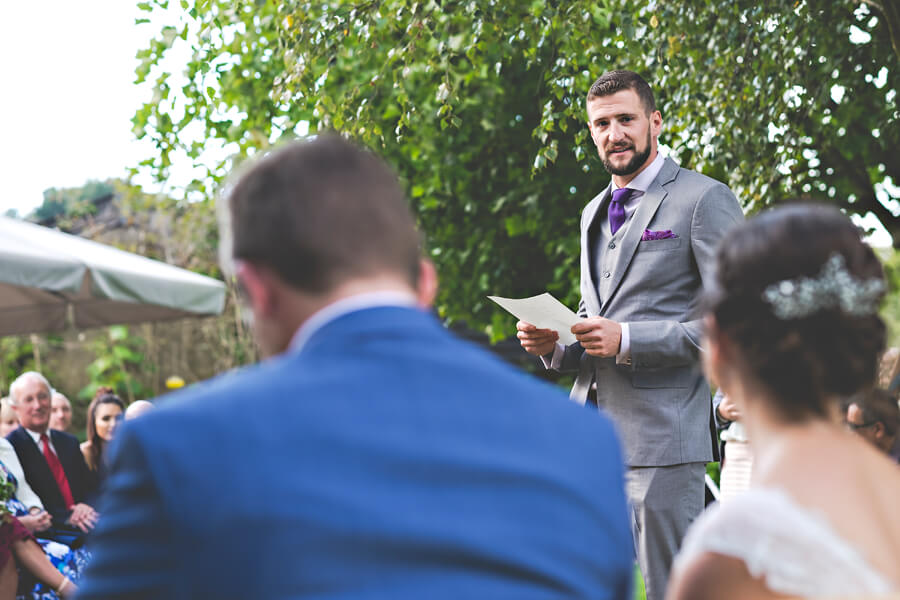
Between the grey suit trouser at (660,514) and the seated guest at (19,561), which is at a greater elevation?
the grey suit trouser at (660,514)

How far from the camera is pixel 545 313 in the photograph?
3.10m

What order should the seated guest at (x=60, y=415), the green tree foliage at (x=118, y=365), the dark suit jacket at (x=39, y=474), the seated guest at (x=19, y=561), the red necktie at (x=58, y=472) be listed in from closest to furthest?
the seated guest at (x=19, y=561), the dark suit jacket at (x=39, y=474), the red necktie at (x=58, y=472), the seated guest at (x=60, y=415), the green tree foliage at (x=118, y=365)

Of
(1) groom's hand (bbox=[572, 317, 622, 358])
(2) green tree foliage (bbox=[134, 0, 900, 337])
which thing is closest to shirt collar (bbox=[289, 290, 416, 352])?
(1) groom's hand (bbox=[572, 317, 622, 358])

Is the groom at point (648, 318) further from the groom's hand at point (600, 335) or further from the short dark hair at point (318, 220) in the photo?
the short dark hair at point (318, 220)

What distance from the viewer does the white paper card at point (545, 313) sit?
3.08 m

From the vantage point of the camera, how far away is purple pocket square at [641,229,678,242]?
10.3ft

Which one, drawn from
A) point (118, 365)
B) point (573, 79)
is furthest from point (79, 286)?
point (118, 365)

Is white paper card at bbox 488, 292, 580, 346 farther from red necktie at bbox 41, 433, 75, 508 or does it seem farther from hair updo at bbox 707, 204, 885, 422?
red necktie at bbox 41, 433, 75, 508

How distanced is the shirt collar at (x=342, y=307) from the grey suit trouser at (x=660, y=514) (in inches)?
81.5

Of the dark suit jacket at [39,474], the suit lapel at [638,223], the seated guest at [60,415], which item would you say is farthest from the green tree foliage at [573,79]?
the seated guest at [60,415]

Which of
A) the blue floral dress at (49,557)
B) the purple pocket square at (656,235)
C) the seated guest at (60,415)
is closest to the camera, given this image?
the purple pocket square at (656,235)

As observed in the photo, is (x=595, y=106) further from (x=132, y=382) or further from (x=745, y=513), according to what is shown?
(x=132, y=382)

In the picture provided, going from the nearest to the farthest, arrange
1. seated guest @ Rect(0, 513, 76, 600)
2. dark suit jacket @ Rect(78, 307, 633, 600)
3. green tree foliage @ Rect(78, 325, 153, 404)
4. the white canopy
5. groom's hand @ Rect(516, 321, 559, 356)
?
1. dark suit jacket @ Rect(78, 307, 633, 600)
2. groom's hand @ Rect(516, 321, 559, 356)
3. seated guest @ Rect(0, 513, 76, 600)
4. the white canopy
5. green tree foliage @ Rect(78, 325, 153, 404)

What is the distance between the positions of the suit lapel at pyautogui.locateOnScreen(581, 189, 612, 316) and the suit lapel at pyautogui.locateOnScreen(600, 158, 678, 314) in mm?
125
